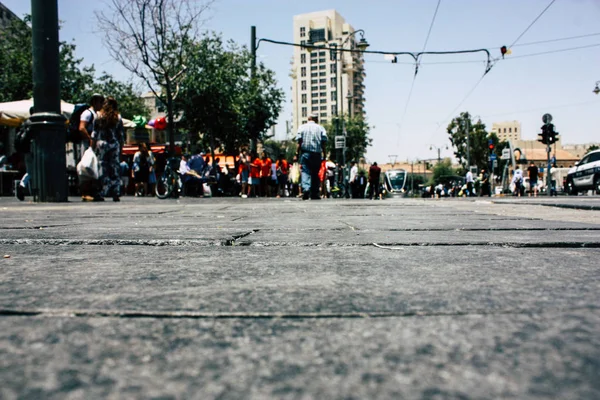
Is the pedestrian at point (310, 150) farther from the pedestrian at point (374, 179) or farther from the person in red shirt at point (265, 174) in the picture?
the pedestrian at point (374, 179)

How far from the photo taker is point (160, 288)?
1268 mm

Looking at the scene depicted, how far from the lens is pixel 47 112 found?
7.82 meters

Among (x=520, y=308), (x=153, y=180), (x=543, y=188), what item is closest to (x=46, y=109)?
(x=520, y=308)

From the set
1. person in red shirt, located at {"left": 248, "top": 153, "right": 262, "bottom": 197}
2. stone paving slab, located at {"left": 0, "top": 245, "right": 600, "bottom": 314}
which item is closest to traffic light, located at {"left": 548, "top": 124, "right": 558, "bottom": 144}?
person in red shirt, located at {"left": 248, "top": 153, "right": 262, "bottom": 197}

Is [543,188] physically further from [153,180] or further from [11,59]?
[11,59]

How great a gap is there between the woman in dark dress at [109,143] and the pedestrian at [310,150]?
3335mm

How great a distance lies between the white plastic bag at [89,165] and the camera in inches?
338

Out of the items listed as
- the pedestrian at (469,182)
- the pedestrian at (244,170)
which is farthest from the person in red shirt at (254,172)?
the pedestrian at (469,182)

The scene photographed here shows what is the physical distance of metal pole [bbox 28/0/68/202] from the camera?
7527 millimetres

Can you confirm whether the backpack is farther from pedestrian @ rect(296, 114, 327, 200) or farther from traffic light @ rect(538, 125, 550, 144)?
traffic light @ rect(538, 125, 550, 144)

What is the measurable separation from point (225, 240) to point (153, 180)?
16.5 meters

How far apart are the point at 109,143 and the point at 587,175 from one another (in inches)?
748

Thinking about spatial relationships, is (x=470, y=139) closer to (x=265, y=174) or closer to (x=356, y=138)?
(x=356, y=138)

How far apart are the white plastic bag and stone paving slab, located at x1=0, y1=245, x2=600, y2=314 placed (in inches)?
272
